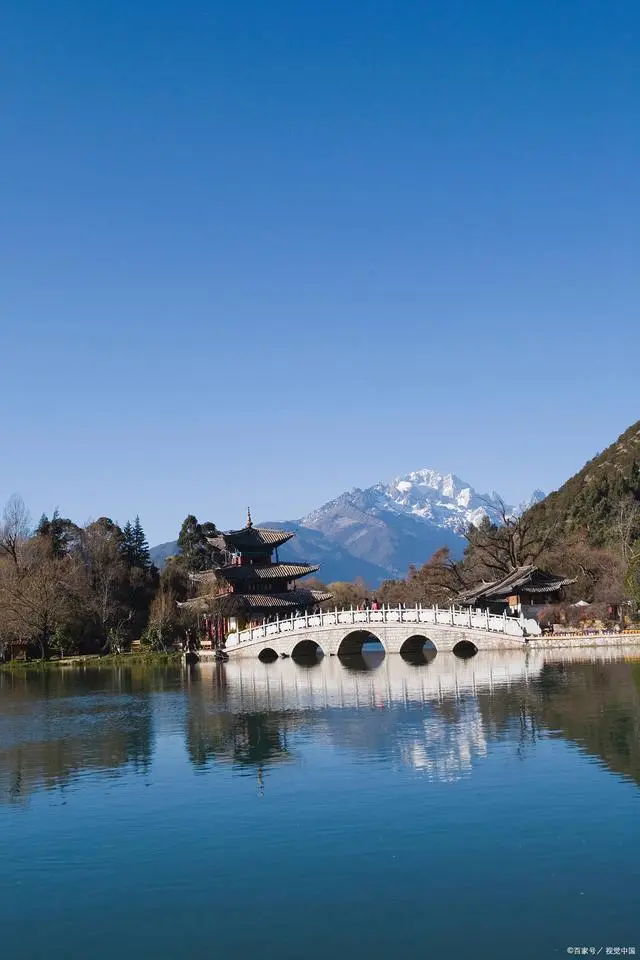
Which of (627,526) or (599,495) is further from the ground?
(599,495)

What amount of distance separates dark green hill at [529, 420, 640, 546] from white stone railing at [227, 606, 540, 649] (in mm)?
25815

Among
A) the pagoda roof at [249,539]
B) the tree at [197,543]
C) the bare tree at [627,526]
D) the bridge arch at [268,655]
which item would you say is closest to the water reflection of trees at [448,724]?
the bridge arch at [268,655]

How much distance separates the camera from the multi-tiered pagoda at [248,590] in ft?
218

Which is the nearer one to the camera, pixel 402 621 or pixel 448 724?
pixel 448 724

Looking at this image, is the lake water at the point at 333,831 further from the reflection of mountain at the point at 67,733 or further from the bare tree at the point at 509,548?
the bare tree at the point at 509,548

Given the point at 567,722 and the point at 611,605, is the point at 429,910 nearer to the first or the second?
the point at 567,722

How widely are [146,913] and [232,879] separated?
1486mm

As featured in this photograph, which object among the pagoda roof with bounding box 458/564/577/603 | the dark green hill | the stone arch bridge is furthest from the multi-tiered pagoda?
the dark green hill

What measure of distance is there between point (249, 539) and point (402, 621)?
85.9 feet

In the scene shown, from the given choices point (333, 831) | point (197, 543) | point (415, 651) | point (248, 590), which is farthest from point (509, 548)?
point (333, 831)

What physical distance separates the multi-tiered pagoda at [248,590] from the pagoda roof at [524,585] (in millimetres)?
15603

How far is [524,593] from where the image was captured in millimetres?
55188

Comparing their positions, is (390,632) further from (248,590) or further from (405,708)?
(405,708)

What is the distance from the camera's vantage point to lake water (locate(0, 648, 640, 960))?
1127 cm
